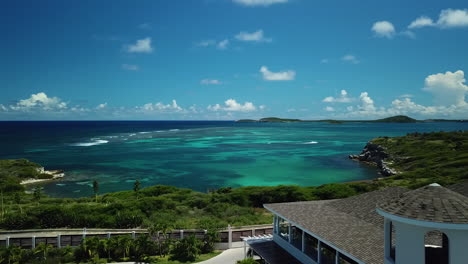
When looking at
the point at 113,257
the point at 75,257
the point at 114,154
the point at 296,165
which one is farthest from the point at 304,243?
the point at 114,154

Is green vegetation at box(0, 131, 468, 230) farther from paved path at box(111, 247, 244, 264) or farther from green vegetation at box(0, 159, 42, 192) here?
green vegetation at box(0, 159, 42, 192)

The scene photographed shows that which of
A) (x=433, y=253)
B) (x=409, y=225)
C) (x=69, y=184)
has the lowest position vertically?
(x=69, y=184)

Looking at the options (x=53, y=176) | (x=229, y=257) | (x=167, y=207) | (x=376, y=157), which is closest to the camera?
(x=229, y=257)

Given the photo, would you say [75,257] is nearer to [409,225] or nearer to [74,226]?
[74,226]

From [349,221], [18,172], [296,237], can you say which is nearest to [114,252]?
[296,237]

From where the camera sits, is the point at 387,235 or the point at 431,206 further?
the point at 387,235

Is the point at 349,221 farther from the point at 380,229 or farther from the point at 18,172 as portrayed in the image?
the point at 18,172
